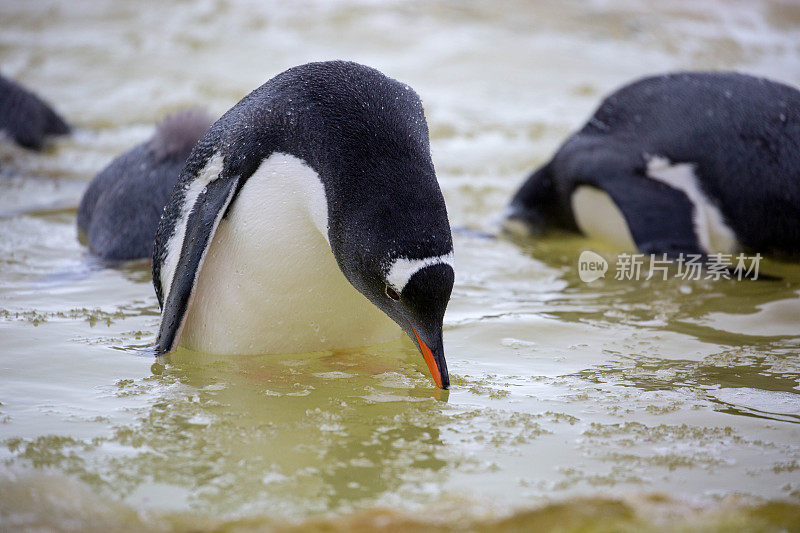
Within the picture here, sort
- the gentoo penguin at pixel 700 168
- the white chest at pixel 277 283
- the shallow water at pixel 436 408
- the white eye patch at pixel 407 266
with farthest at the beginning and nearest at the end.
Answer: the gentoo penguin at pixel 700 168 < the white chest at pixel 277 283 < the white eye patch at pixel 407 266 < the shallow water at pixel 436 408

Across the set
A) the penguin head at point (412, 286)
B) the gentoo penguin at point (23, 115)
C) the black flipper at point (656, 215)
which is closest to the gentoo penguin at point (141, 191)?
the penguin head at point (412, 286)

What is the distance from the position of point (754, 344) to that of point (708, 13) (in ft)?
33.9

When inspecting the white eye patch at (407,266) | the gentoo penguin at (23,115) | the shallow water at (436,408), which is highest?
the gentoo penguin at (23,115)

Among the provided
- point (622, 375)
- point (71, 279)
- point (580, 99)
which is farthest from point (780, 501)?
point (580, 99)

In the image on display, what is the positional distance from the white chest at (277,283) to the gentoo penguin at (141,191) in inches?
45.4

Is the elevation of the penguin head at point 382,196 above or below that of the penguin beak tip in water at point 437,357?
above

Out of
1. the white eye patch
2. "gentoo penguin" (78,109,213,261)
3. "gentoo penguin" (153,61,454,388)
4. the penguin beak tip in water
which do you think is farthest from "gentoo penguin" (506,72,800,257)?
the white eye patch

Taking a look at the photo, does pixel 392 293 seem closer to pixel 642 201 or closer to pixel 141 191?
pixel 141 191


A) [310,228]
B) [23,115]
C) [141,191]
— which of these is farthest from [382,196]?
[23,115]

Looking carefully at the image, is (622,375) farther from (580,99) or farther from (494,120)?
(580,99)

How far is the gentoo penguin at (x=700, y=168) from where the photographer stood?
13.7ft

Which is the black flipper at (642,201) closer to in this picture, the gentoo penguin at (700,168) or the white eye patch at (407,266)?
the gentoo penguin at (700,168)

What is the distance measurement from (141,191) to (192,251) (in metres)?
1.42

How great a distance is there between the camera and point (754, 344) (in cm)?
316
